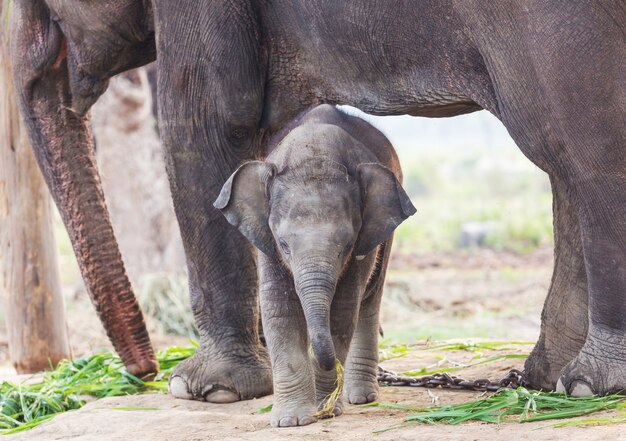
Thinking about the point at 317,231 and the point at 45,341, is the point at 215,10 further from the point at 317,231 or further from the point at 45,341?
the point at 45,341

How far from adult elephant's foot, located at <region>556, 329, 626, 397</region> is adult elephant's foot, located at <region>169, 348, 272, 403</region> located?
144 centimetres

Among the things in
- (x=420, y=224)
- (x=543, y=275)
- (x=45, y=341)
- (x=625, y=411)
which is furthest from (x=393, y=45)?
(x=420, y=224)

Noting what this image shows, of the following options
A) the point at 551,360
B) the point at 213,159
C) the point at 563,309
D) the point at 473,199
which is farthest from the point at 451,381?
the point at 473,199

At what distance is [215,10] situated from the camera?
5215mm

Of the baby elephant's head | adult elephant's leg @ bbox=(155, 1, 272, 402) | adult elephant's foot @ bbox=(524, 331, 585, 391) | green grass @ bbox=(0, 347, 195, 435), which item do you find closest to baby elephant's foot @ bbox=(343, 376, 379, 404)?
adult elephant's leg @ bbox=(155, 1, 272, 402)

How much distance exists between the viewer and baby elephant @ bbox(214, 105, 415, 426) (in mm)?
4262

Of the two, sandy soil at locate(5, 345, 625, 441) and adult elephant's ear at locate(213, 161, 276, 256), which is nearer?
sandy soil at locate(5, 345, 625, 441)

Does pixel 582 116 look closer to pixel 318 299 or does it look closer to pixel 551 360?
pixel 318 299

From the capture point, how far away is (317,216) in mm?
4262

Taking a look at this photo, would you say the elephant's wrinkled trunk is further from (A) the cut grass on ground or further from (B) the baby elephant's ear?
(A) the cut grass on ground

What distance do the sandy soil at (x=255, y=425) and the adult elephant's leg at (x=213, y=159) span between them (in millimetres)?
189

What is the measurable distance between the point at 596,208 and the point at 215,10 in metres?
1.85

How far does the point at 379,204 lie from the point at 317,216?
0.29m

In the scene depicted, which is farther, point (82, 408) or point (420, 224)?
point (420, 224)
